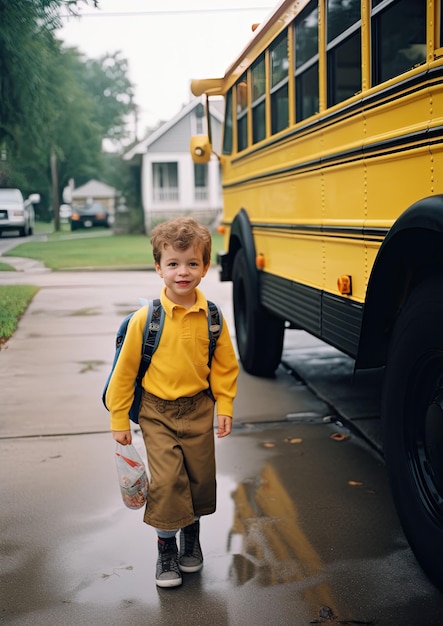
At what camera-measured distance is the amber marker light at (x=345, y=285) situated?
12.4 feet

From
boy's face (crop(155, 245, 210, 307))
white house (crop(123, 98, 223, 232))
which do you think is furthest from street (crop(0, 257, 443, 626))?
white house (crop(123, 98, 223, 232))

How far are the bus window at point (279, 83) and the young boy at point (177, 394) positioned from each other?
2.42m

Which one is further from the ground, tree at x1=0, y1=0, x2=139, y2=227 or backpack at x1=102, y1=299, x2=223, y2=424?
tree at x1=0, y1=0, x2=139, y2=227

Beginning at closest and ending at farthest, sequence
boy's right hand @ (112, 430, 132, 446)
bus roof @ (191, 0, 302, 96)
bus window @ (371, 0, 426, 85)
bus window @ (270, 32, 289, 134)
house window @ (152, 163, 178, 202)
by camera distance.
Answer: boy's right hand @ (112, 430, 132, 446), bus window @ (371, 0, 426, 85), bus roof @ (191, 0, 302, 96), bus window @ (270, 32, 289, 134), house window @ (152, 163, 178, 202)

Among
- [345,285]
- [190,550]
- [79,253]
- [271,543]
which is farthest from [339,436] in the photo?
[79,253]

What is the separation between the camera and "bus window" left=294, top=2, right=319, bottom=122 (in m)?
4.43

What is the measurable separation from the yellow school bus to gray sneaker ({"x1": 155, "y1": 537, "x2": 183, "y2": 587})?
0.87 meters

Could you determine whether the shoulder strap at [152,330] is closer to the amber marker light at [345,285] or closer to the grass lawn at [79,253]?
the amber marker light at [345,285]

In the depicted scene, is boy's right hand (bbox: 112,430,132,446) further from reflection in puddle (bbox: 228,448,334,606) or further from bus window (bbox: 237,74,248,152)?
bus window (bbox: 237,74,248,152)

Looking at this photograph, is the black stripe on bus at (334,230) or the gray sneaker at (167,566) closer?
the gray sneaker at (167,566)

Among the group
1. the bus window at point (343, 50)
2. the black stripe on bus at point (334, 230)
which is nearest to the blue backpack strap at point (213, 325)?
the black stripe on bus at point (334, 230)

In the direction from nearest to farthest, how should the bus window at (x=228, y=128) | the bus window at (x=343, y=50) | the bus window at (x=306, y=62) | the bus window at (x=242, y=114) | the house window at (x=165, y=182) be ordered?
the bus window at (x=343, y=50)
the bus window at (x=306, y=62)
the bus window at (x=242, y=114)
the bus window at (x=228, y=128)
the house window at (x=165, y=182)

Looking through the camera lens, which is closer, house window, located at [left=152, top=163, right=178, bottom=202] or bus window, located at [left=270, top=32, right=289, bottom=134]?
bus window, located at [left=270, top=32, right=289, bottom=134]

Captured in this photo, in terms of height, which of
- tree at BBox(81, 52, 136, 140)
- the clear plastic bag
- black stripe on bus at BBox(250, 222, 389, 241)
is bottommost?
the clear plastic bag
